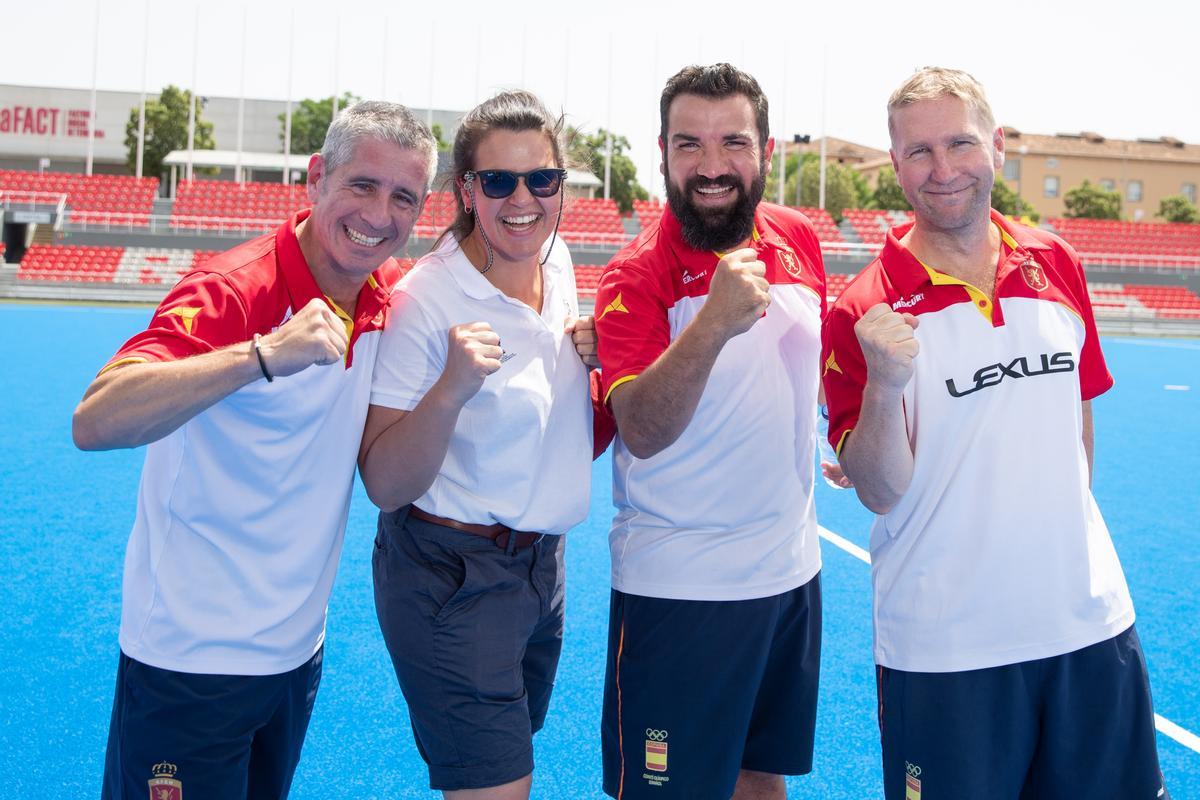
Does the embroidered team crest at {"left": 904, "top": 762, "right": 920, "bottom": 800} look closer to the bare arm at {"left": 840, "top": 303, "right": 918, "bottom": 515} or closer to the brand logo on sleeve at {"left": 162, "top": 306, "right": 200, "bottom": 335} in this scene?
the bare arm at {"left": 840, "top": 303, "right": 918, "bottom": 515}

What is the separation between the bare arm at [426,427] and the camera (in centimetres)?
249

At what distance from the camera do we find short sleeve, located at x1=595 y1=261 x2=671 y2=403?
2791 mm

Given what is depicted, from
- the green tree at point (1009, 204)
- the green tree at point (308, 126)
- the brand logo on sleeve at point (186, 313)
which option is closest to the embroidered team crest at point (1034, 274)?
the brand logo on sleeve at point (186, 313)

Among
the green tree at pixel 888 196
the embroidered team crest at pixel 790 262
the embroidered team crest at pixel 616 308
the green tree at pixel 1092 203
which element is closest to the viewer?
the embroidered team crest at pixel 616 308

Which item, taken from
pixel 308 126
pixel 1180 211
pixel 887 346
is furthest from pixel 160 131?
pixel 1180 211

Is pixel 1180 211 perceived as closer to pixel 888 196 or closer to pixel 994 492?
pixel 888 196

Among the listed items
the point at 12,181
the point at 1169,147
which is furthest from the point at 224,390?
the point at 1169,147

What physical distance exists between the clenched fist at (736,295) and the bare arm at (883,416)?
264mm

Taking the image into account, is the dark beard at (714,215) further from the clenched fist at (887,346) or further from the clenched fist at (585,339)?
the clenched fist at (887,346)

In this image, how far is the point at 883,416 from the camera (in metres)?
2.40

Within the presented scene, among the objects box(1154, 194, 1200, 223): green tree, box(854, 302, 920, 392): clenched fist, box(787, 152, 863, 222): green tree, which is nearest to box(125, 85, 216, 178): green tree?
box(787, 152, 863, 222): green tree

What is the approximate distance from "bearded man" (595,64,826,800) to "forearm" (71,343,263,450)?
104 cm

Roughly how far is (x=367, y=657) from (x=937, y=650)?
11.0 feet

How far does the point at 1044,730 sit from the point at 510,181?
6.67 ft
